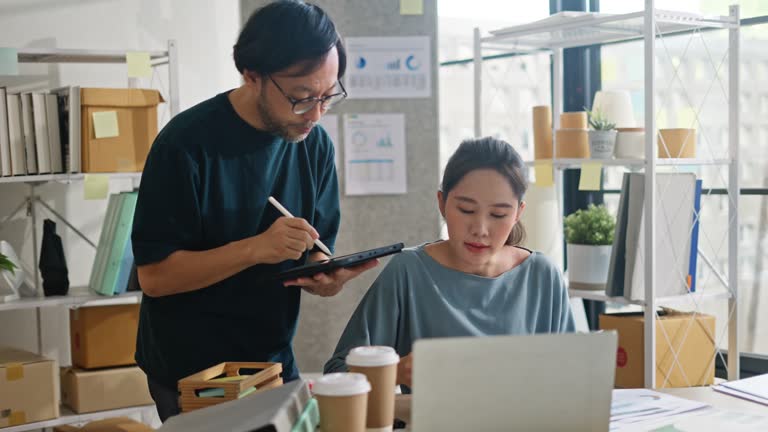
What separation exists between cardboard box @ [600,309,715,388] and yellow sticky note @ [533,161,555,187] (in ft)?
1.67

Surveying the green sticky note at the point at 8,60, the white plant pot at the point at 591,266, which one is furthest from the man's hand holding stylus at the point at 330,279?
the green sticky note at the point at 8,60

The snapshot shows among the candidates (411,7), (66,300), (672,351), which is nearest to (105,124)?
Result: (66,300)

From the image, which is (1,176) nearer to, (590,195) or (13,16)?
(13,16)

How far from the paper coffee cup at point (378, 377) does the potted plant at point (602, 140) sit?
171cm

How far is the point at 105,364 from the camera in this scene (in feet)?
9.66

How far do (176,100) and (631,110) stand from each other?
1557 mm

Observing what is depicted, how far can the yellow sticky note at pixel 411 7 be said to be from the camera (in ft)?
10.3

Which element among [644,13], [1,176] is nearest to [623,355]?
[644,13]

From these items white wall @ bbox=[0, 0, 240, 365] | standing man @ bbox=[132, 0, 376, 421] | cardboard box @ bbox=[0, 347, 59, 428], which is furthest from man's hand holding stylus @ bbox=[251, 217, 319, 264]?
white wall @ bbox=[0, 0, 240, 365]

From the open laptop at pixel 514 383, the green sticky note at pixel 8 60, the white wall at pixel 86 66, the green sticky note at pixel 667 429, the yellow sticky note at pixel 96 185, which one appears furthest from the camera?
the white wall at pixel 86 66

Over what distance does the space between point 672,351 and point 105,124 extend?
1964 mm

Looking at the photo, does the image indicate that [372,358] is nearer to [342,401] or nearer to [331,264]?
[342,401]

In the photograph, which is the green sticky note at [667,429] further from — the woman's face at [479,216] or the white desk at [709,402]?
the woman's face at [479,216]

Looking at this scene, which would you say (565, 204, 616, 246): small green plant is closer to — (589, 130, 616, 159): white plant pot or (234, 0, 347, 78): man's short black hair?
(589, 130, 616, 159): white plant pot
